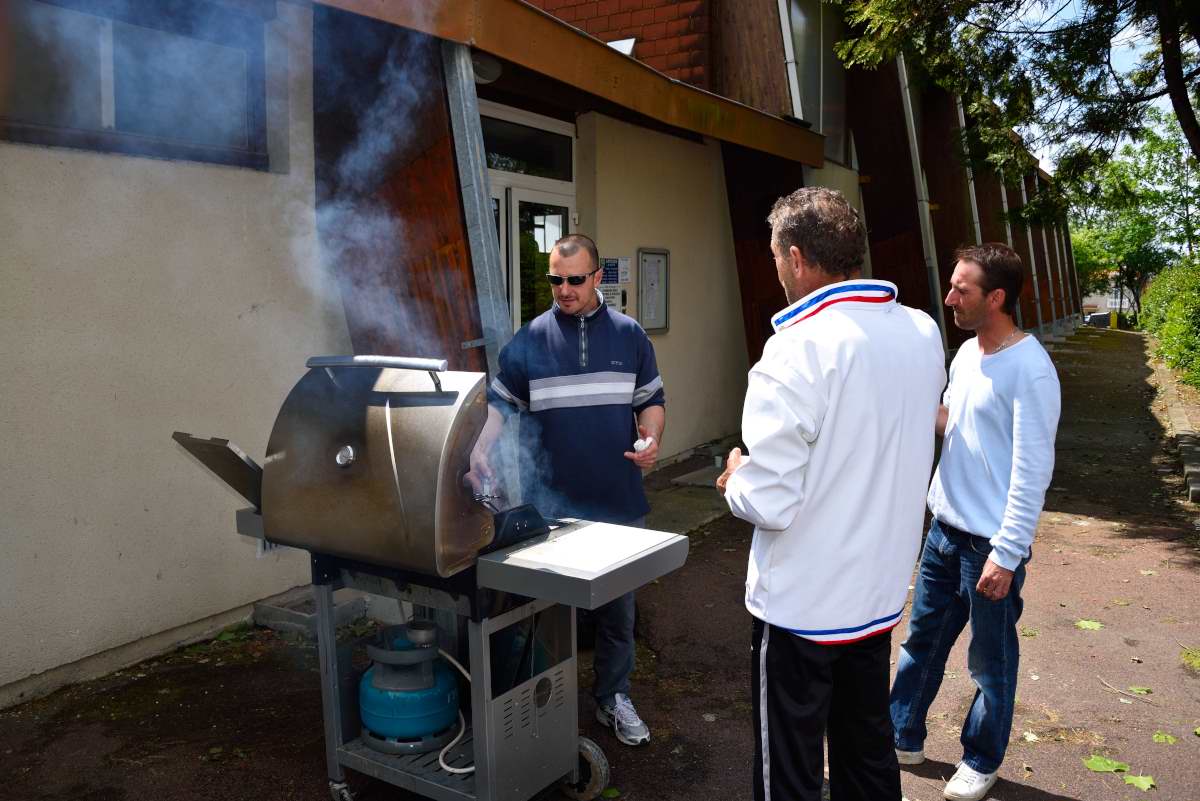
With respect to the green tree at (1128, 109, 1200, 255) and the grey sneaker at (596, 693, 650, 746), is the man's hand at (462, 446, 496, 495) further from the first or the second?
the green tree at (1128, 109, 1200, 255)

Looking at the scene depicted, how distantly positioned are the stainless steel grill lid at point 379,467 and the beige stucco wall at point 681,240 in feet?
17.4

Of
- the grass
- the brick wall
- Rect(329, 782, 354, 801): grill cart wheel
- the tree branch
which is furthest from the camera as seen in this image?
the brick wall

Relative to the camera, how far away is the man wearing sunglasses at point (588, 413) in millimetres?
3619

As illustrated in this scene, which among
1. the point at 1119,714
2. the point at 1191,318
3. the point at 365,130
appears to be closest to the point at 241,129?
the point at 365,130

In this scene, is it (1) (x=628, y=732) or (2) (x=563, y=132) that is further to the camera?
(2) (x=563, y=132)

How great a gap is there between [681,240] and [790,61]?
2.48 metres

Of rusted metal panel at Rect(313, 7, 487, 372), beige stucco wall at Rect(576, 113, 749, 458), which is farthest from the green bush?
rusted metal panel at Rect(313, 7, 487, 372)

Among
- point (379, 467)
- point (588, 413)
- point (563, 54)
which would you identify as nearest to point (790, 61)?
point (563, 54)

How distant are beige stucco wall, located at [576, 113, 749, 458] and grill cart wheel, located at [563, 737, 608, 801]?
5284mm

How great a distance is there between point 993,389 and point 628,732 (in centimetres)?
197

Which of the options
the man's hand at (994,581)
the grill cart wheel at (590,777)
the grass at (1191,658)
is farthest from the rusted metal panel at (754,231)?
the grill cart wheel at (590,777)

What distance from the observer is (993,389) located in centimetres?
304

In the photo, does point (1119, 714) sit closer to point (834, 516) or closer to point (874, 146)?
point (834, 516)

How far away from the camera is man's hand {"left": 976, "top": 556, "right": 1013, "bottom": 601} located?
2957mm
